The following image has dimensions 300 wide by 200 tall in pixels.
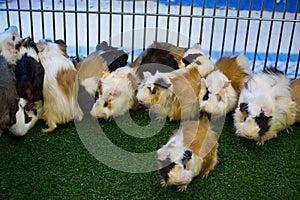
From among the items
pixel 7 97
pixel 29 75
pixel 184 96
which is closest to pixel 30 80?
pixel 29 75

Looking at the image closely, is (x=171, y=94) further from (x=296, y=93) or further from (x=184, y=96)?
(x=296, y=93)

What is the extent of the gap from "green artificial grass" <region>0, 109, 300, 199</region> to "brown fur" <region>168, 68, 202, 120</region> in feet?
0.62

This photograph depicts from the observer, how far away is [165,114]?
9.54 feet

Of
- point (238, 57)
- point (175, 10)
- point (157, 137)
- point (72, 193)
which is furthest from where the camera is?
point (175, 10)

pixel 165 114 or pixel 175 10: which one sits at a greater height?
pixel 175 10

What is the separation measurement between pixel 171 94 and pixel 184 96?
0.10 metres

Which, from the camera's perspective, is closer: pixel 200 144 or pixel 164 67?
pixel 200 144

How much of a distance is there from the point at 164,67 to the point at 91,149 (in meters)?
0.92

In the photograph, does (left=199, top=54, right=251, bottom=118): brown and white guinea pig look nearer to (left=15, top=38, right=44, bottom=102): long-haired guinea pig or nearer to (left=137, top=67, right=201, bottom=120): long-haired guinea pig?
(left=137, top=67, right=201, bottom=120): long-haired guinea pig

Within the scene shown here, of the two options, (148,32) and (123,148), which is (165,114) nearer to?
(123,148)

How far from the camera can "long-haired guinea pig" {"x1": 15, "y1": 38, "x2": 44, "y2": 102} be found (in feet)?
8.68

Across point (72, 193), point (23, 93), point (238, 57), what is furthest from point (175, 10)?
point (72, 193)

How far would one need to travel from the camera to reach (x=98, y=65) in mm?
2934

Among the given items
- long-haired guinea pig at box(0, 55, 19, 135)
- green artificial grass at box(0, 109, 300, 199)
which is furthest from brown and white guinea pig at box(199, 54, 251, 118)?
long-haired guinea pig at box(0, 55, 19, 135)
